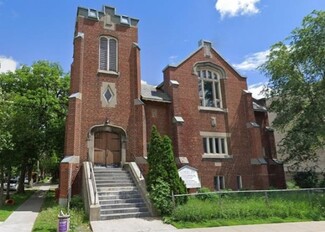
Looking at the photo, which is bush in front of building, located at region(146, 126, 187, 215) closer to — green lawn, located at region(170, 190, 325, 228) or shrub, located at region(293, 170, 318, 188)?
green lawn, located at region(170, 190, 325, 228)

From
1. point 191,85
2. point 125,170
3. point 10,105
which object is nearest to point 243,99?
point 191,85

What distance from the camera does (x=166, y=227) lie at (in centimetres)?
1127

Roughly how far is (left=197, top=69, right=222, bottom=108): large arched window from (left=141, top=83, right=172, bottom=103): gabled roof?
2.82 metres

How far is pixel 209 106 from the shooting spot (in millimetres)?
22031

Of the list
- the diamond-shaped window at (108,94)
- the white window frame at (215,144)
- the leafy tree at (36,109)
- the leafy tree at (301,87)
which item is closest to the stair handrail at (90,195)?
the diamond-shaped window at (108,94)

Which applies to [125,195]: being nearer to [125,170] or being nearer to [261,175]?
[125,170]

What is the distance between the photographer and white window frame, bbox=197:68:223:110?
2188cm

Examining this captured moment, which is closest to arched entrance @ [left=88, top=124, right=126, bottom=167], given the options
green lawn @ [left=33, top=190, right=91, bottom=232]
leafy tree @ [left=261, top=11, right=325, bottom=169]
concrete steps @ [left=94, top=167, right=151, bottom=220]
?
concrete steps @ [left=94, top=167, right=151, bottom=220]

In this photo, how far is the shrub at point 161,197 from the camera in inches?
510

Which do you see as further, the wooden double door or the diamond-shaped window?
the diamond-shaped window

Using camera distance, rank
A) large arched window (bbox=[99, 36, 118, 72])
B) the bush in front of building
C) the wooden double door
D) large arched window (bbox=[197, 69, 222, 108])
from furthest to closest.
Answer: large arched window (bbox=[197, 69, 222, 108]) < large arched window (bbox=[99, 36, 118, 72]) < the wooden double door < the bush in front of building

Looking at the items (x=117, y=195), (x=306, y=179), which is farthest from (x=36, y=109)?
(x=306, y=179)

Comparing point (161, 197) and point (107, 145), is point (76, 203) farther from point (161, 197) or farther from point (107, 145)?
point (161, 197)

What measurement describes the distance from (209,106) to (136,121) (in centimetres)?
612
